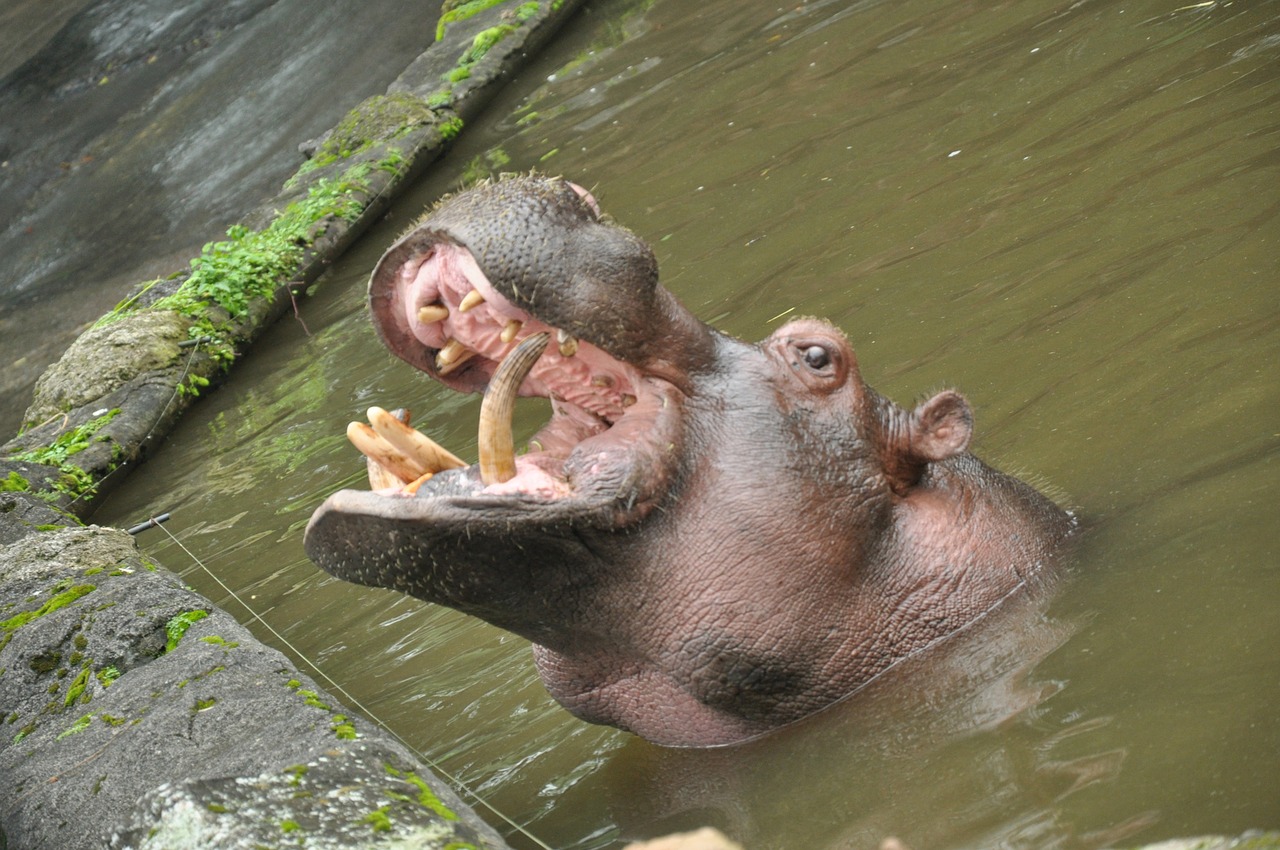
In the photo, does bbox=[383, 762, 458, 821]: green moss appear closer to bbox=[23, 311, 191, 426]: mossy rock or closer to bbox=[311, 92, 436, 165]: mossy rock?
bbox=[23, 311, 191, 426]: mossy rock

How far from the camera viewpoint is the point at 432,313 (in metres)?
3.14

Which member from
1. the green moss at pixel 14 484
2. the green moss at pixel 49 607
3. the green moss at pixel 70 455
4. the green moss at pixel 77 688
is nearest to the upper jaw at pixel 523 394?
the green moss at pixel 77 688

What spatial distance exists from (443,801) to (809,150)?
5.74m

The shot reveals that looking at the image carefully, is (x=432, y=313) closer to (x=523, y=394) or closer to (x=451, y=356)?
(x=451, y=356)

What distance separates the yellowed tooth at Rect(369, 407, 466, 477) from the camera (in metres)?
3.03

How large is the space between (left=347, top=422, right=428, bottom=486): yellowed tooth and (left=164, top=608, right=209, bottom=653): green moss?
73.0 inches

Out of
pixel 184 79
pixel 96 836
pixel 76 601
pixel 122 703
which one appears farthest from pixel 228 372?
pixel 184 79

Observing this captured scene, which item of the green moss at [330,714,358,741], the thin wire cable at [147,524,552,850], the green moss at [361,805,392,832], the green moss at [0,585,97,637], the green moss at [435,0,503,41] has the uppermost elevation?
the green moss at [435,0,503,41]

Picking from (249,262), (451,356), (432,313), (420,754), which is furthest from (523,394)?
(249,262)

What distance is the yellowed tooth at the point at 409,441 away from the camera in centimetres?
303

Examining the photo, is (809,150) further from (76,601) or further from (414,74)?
(414,74)

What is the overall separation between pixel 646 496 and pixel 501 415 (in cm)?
35

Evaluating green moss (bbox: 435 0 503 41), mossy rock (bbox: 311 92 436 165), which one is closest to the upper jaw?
mossy rock (bbox: 311 92 436 165)

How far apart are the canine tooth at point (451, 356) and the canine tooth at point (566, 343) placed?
0.33 meters
